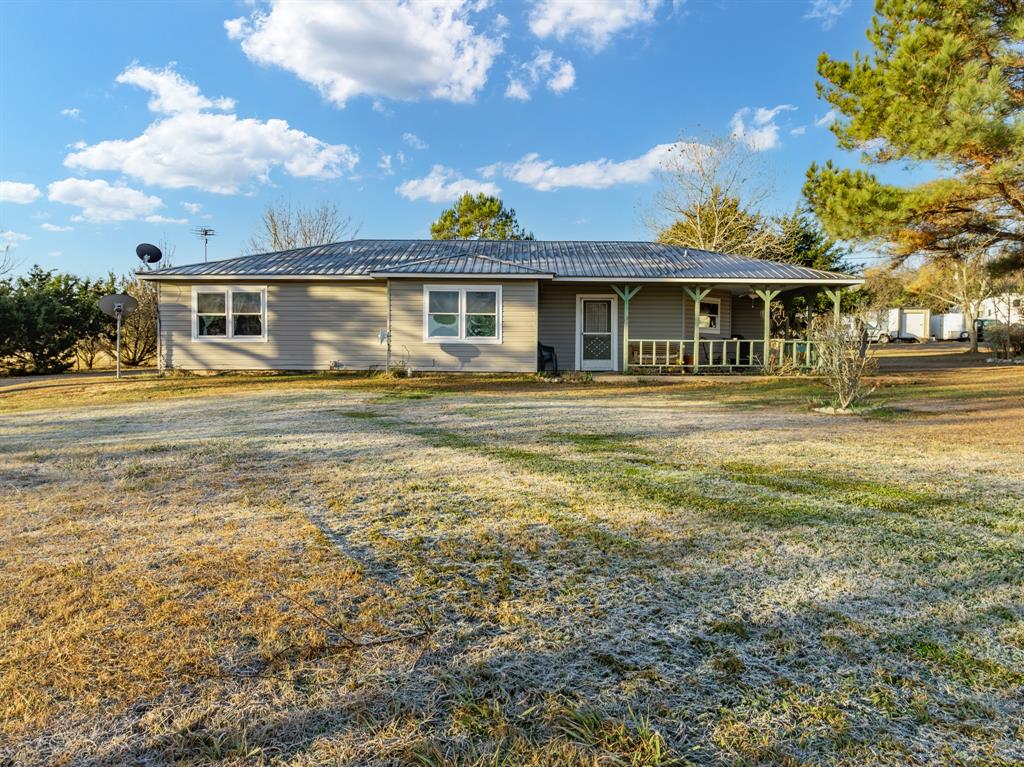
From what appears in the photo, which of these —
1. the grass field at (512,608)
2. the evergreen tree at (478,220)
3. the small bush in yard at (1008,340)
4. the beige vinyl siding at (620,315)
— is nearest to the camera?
the grass field at (512,608)

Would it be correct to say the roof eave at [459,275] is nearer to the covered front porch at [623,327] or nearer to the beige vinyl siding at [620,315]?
the covered front porch at [623,327]

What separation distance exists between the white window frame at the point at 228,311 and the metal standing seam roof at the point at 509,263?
17.2 inches

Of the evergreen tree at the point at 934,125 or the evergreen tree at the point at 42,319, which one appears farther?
the evergreen tree at the point at 42,319

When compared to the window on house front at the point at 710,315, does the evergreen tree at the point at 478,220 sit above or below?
above

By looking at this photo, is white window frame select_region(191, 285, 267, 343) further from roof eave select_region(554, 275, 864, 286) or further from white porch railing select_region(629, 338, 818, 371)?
white porch railing select_region(629, 338, 818, 371)

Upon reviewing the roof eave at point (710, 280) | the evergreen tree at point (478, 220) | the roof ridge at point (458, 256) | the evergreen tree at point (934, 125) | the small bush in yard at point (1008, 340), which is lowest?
the small bush in yard at point (1008, 340)

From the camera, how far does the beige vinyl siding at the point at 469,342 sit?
14.6 meters

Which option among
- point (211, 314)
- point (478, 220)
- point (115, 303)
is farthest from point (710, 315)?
point (478, 220)

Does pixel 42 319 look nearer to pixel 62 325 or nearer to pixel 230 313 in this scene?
pixel 62 325

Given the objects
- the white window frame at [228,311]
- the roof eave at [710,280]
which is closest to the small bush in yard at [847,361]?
the roof eave at [710,280]

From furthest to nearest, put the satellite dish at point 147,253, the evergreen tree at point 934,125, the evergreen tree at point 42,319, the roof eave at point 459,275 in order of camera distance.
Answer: the satellite dish at point 147,253 → the evergreen tree at point 42,319 → the roof eave at point 459,275 → the evergreen tree at point 934,125

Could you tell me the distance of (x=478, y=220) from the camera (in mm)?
36156

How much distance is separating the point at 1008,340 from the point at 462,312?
766 inches

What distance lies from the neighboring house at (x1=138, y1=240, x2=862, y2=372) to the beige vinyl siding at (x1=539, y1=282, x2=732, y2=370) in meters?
0.03
